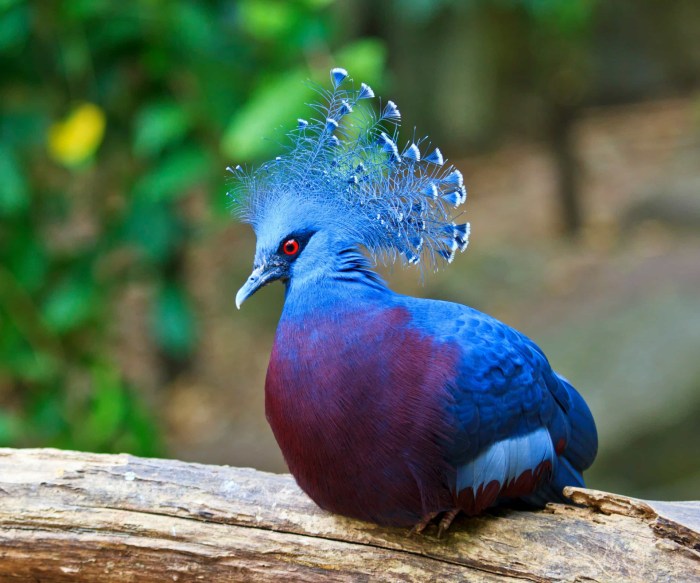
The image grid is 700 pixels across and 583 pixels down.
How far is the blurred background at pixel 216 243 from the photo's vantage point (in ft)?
10.8

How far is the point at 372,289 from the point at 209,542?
2.26 feet

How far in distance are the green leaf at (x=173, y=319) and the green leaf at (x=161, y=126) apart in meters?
0.72

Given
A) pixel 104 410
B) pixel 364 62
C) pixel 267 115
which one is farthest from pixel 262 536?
pixel 104 410

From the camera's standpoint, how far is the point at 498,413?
5.91ft

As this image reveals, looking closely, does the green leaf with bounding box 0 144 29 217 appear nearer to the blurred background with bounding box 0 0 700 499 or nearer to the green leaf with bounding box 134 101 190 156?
the blurred background with bounding box 0 0 700 499

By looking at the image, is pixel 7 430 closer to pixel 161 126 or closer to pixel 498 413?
pixel 161 126

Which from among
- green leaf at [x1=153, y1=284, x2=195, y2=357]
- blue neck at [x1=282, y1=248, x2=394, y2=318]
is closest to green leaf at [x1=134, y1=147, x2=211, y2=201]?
green leaf at [x1=153, y1=284, x2=195, y2=357]

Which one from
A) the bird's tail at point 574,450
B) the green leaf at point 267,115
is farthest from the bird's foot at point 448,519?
the green leaf at point 267,115

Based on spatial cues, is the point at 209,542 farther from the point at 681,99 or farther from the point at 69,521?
the point at 681,99

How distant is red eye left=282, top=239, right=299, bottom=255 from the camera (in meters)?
1.91

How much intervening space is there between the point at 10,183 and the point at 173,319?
89 centimetres

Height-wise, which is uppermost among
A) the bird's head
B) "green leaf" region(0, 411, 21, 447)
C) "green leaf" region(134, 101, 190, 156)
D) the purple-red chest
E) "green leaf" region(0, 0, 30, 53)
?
"green leaf" region(0, 0, 30, 53)

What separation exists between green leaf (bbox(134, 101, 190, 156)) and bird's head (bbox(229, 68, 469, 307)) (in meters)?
1.37

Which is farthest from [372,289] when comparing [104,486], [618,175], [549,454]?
[618,175]
